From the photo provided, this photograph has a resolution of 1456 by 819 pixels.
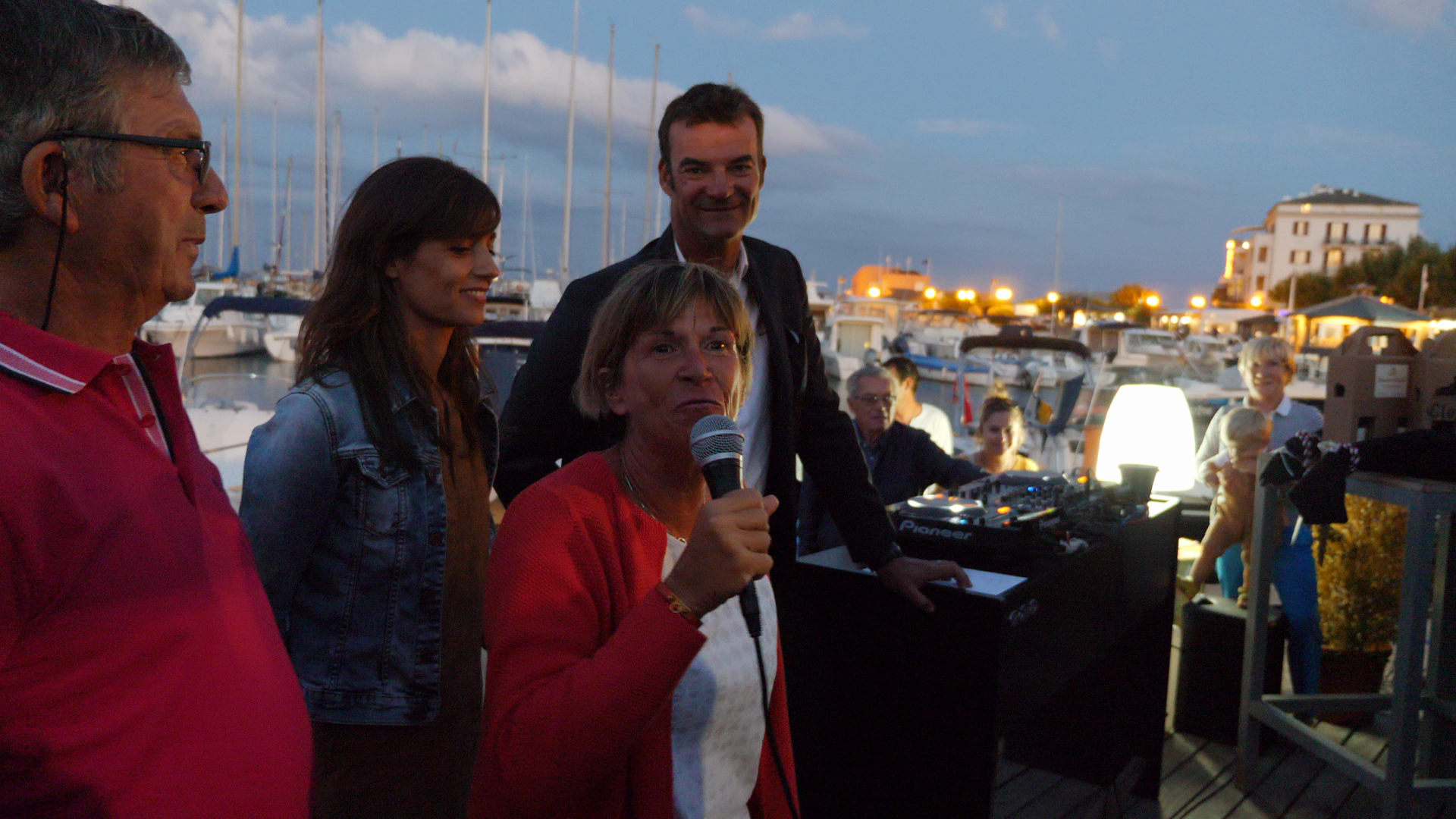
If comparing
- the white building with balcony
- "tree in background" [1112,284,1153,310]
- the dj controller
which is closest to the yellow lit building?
"tree in background" [1112,284,1153,310]

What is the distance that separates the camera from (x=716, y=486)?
4.01 ft

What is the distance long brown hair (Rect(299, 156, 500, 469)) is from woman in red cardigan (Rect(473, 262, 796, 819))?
0.39 m

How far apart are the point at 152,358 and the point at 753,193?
4.76 feet

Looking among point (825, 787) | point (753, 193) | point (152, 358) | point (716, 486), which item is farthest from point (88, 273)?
point (825, 787)

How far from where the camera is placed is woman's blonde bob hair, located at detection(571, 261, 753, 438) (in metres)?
1.50

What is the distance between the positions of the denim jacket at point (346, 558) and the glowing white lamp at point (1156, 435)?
3583 mm

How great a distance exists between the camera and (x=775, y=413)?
2.28 metres

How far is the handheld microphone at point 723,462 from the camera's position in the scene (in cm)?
122

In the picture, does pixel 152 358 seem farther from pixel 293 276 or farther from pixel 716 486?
pixel 293 276

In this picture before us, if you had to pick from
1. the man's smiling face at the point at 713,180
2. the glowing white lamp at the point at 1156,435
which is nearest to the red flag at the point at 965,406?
the glowing white lamp at the point at 1156,435

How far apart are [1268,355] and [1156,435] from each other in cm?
186

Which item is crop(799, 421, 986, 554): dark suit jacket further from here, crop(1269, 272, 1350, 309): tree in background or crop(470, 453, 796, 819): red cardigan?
crop(1269, 272, 1350, 309): tree in background

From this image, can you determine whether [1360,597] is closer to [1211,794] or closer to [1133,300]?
[1211,794]

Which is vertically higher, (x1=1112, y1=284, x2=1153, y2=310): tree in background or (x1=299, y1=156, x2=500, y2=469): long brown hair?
(x1=1112, y1=284, x2=1153, y2=310): tree in background
